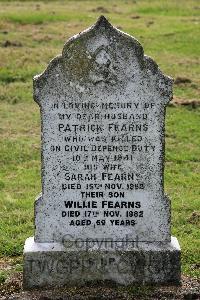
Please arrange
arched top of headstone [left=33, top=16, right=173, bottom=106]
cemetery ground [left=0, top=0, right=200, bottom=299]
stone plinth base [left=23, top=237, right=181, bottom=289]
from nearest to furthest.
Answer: arched top of headstone [left=33, top=16, right=173, bottom=106] → stone plinth base [left=23, top=237, right=181, bottom=289] → cemetery ground [left=0, top=0, right=200, bottom=299]

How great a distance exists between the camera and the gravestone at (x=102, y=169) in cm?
720

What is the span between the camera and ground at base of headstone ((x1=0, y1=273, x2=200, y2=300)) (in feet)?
23.6

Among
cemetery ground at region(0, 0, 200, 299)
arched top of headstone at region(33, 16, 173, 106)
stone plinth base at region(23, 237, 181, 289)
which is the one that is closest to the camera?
arched top of headstone at region(33, 16, 173, 106)

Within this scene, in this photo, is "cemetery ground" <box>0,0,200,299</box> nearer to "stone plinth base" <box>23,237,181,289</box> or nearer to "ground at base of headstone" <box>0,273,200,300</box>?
"ground at base of headstone" <box>0,273,200,300</box>

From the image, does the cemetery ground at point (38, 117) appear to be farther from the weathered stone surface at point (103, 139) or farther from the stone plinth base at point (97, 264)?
the weathered stone surface at point (103, 139)

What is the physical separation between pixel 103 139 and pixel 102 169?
0.31m

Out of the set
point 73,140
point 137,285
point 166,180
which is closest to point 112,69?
point 73,140

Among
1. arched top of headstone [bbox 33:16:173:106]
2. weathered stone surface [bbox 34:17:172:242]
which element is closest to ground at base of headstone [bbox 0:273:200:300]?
weathered stone surface [bbox 34:17:172:242]

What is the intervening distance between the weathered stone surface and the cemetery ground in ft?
2.24

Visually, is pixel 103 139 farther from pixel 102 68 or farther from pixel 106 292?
pixel 106 292

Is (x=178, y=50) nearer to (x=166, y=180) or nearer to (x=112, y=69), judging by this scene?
(x=166, y=180)

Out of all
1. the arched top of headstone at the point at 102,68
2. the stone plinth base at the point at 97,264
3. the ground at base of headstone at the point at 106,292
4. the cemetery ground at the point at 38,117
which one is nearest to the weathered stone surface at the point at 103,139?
the arched top of headstone at the point at 102,68

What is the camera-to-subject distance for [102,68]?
7.18m

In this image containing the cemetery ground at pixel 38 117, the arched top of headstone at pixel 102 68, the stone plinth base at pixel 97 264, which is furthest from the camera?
the cemetery ground at pixel 38 117
